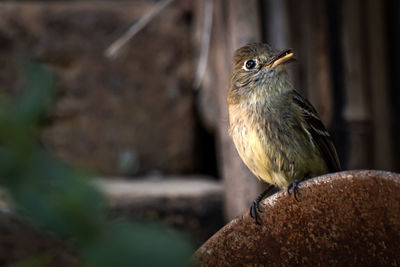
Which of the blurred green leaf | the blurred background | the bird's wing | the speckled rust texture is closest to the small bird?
the bird's wing

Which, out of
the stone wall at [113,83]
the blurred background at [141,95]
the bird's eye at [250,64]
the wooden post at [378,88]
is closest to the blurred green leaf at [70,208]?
the bird's eye at [250,64]

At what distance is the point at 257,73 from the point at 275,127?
448 millimetres

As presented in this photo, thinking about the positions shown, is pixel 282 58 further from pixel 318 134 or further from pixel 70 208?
pixel 70 208

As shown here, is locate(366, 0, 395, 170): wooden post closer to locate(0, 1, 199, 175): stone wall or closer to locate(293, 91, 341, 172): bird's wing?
locate(293, 91, 341, 172): bird's wing

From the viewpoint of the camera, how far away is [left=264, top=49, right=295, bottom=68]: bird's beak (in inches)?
123

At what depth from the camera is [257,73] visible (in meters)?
3.39

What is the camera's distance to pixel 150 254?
1.99 feet

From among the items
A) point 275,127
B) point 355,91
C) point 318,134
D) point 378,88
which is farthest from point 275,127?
point 378,88

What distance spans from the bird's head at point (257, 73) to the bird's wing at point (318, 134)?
0.15 meters

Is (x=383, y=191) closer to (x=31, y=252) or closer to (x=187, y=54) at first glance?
(x=31, y=252)

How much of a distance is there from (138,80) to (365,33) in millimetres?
2453

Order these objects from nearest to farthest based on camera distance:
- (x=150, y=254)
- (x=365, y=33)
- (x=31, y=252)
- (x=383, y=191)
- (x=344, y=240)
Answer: (x=150, y=254), (x=31, y=252), (x=383, y=191), (x=344, y=240), (x=365, y=33)

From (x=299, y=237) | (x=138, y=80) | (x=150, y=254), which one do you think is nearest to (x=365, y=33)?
(x=138, y=80)

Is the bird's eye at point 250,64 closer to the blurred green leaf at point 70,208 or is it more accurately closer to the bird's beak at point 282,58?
the bird's beak at point 282,58
